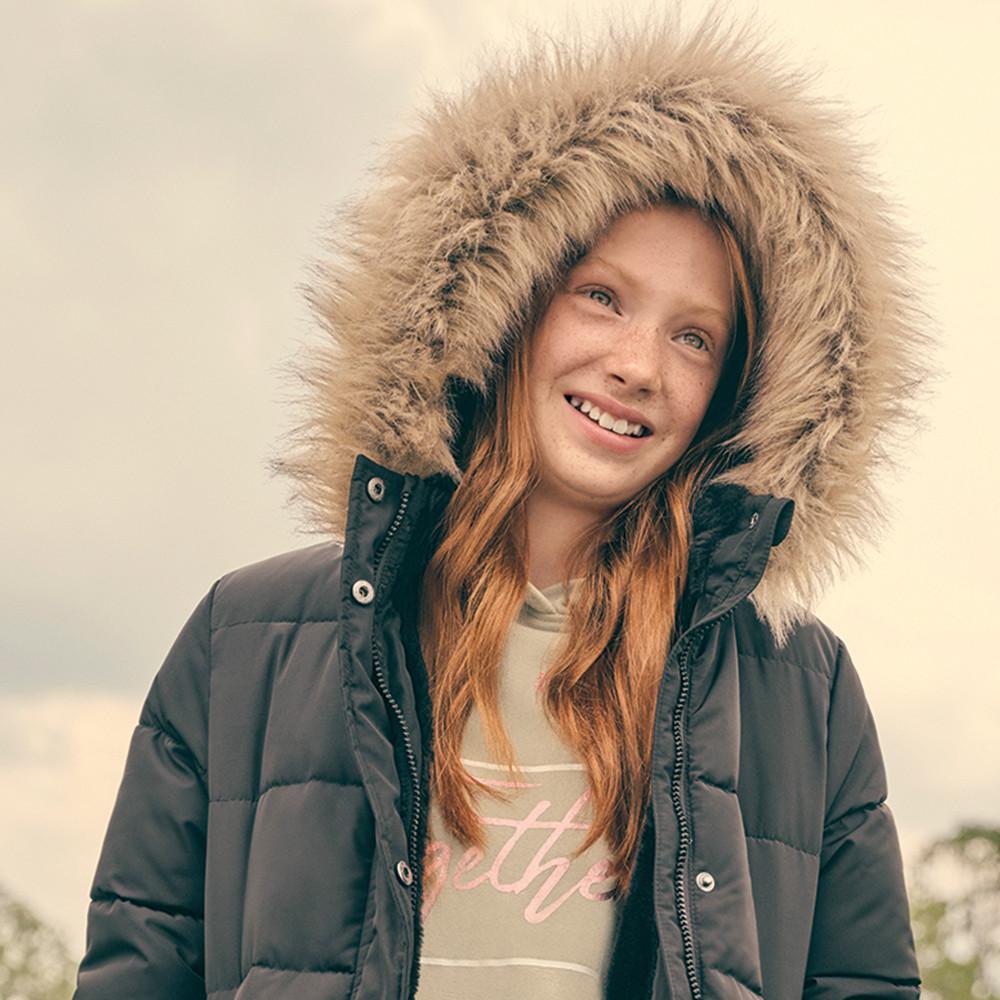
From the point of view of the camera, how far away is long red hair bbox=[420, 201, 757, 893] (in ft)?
8.62

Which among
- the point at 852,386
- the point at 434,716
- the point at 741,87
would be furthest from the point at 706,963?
the point at 741,87

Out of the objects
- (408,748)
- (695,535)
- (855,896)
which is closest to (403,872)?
(408,748)

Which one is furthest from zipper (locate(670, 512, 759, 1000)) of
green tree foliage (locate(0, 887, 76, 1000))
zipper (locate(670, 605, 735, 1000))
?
green tree foliage (locate(0, 887, 76, 1000))

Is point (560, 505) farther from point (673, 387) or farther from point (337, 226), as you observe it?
point (337, 226)

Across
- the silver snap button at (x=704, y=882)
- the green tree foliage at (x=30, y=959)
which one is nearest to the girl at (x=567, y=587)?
the silver snap button at (x=704, y=882)

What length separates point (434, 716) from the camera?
105 inches

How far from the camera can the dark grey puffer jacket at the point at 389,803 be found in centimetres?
248

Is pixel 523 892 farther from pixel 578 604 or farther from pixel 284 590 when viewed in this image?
pixel 284 590

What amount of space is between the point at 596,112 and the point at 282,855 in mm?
1457

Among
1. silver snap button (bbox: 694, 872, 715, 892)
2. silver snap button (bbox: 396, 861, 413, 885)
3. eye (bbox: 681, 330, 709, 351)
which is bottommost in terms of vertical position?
silver snap button (bbox: 396, 861, 413, 885)

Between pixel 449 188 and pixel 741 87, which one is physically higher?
pixel 741 87

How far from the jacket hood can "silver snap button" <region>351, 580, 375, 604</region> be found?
214 millimetres

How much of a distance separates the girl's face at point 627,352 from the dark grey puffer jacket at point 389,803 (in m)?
0.19

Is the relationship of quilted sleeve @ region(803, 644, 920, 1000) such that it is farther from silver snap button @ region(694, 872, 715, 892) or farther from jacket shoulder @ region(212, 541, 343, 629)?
jacket shoulder @ region(212, 541, 343, 629)
